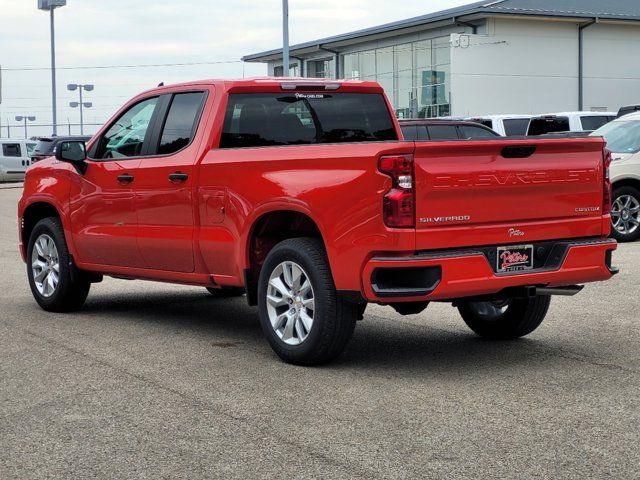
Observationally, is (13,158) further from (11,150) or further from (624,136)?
(624,136)

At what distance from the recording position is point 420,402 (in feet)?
20.3

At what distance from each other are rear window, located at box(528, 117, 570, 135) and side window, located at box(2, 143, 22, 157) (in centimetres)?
2754

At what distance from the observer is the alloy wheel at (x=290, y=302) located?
7.20 meters

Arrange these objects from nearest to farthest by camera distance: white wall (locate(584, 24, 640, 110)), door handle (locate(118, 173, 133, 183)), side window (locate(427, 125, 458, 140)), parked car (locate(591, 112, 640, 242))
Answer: door handle (locate(118, 173, 133, 183)) → parked car (locate(591, 112, 640, 242)) → side window (locate(427, 125, 458, 140)) → white wall (locate(584, 24, 640, 110))

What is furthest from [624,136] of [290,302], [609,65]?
[609,65]

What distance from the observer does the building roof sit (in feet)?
155

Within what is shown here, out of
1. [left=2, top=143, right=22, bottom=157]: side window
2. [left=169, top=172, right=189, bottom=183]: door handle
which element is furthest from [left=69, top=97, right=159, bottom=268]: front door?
[left=2, top=143, right=22, bottom=157]: side window

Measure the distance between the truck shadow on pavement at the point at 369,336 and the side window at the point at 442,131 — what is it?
357 inches

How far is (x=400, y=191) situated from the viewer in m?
6.54

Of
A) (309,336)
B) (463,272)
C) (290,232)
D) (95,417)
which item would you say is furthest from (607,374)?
(95,417)

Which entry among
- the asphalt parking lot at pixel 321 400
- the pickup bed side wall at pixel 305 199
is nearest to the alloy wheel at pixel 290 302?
the asphalt parking lot at pixel 321 400

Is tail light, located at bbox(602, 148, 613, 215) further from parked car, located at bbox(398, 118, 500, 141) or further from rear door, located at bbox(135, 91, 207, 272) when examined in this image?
parked car, located at bbox(398, 118, 500, 141)

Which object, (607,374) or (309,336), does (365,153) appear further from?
(607,374)

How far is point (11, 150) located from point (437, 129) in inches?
1286
